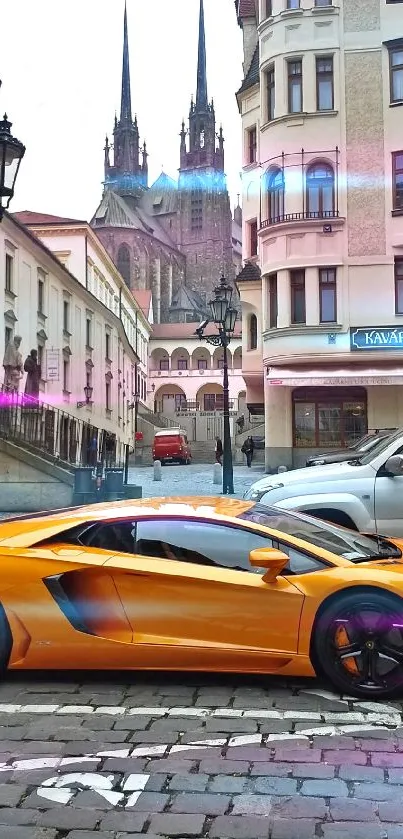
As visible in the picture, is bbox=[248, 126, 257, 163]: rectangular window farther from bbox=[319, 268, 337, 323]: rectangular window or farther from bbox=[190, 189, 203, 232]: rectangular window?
bbox=[190, 189, 203, 232]: rectangular window

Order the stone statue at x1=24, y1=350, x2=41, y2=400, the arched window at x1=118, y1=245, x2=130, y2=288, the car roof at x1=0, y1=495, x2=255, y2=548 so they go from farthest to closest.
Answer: the arched window at x1=118, y1=245, x2=130, y2=288 → the stone statue at x1=24, y1=350, x2=41, y2=400 → the car roof at x1=0, y1=495, x2=255, y2=548

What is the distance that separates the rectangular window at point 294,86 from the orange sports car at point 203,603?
22684 millimetres

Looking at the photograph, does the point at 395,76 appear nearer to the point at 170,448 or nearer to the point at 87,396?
the point at 87,396

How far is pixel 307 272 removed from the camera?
24141mm

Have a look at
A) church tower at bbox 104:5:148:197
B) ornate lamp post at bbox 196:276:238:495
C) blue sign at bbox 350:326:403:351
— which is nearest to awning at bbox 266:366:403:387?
blue sign at bbox 350:326:403:351

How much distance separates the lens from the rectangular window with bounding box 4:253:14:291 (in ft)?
93.8

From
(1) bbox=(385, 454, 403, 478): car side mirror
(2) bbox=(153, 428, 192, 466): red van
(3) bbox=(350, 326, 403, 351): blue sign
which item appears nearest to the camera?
(1) bbox=(385, 454, 403, 478): car side mirror

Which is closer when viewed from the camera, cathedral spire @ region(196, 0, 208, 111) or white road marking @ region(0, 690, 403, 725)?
white road marking @ region(0, 690, 403, 725)

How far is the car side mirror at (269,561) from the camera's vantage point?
458 centimetres

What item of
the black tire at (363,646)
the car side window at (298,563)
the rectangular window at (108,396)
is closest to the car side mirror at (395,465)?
the car side window at (298,563)

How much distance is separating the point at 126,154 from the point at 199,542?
13005 cm

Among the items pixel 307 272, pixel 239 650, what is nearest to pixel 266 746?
pixel 239 650

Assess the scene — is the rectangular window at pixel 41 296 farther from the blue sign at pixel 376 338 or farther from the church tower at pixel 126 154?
the church tower at pixel 126 154

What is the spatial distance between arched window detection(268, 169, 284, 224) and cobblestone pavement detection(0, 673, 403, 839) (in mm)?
21422
